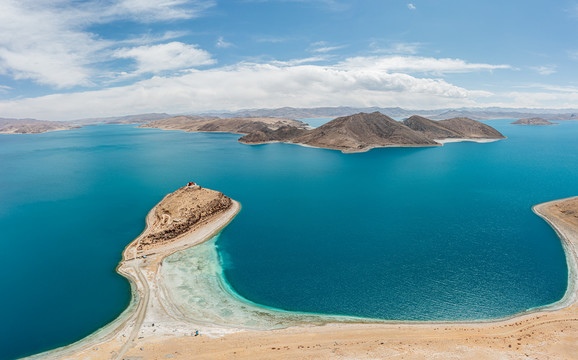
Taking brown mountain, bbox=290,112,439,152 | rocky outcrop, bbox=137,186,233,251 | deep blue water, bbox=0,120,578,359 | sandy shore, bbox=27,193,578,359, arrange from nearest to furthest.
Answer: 1. sandy shore, bbox=27,193,578,359
2. deep blue water, bbox=0,120,578,359
3. rocky outcrop, bbox=137,186,233,251
4. brown mountain, bbox=290,112,439,152

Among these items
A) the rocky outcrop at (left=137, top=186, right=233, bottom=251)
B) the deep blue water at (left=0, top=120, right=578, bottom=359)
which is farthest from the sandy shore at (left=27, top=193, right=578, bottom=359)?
the rocky outcrop at (left=137, top=186, right=233, bottom=251)

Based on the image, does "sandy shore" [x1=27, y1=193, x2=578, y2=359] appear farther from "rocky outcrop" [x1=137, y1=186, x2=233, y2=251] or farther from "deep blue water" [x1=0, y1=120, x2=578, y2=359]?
"rocky outcrop" [x1=137, y1=186, x2=233, y2=251]

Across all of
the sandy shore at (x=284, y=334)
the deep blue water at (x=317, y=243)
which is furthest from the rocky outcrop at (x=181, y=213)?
the sandy shore at (x=284, y=334)

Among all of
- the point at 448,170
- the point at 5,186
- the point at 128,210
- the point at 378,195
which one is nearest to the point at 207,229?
the point at 128,210

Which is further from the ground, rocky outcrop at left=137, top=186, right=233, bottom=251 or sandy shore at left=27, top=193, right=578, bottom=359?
rocky outcrop at left=137, top=186, right=233, bottom=251

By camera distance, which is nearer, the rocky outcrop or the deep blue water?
the deep blue water

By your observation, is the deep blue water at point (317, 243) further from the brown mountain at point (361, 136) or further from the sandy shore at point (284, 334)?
the brown mountain at point (361, 136)

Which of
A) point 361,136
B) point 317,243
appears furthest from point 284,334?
point 361,136
